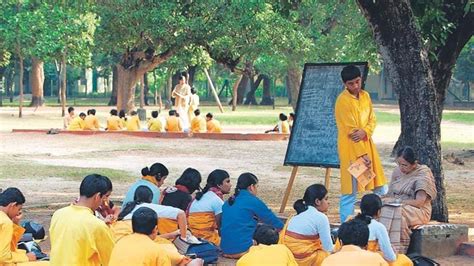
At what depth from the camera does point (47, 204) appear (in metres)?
14.6

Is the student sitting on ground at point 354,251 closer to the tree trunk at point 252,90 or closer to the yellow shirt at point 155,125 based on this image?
the yellow shirt at point 155,125

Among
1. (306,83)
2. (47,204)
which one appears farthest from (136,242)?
(47,204)

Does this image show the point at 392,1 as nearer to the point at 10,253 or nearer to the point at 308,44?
the point at 10,253

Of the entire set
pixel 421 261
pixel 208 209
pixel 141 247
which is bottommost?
pixel 421 261

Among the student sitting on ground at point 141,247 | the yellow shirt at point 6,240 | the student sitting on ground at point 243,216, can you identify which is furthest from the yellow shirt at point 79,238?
the student sitting on ground at point 243,216

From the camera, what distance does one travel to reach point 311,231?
A: 345 inches

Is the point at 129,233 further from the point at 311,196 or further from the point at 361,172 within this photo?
the point at 361,172

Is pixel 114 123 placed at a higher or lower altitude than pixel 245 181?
lower

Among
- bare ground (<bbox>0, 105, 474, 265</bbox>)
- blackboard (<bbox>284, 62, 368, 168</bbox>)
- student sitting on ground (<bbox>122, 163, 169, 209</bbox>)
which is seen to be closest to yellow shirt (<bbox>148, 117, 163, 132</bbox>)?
bare ground (<bbox>0, 105, 474, 265</bbox>)

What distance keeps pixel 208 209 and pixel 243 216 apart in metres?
0.58

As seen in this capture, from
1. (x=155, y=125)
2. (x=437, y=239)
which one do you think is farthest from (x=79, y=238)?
(x=155, y=125)

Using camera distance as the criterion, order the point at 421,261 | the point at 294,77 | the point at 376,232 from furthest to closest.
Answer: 1. the point at 294,77
2. the point at 421,261
3. the point at 376,232

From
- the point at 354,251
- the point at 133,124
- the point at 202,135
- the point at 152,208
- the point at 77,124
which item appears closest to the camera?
the point at 354,251

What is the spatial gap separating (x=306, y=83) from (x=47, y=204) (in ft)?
14.1
